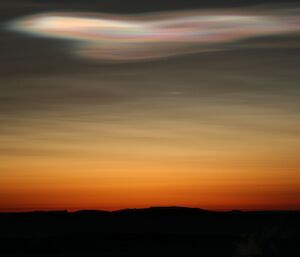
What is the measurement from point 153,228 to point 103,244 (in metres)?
34.6

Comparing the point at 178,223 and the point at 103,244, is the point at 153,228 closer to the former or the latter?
the point at 178,223

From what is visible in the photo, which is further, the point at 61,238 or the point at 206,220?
the point at 206,220

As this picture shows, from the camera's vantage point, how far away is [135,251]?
63781 millimetres

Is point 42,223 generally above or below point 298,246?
above

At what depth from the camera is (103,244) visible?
72.3 meters

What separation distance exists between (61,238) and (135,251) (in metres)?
17.0

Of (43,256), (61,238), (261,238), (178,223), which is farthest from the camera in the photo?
(178,223)

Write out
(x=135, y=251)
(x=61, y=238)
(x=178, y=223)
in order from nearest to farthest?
(x=135, y=251) → (x=61, y=238) → (x=178, y=223)

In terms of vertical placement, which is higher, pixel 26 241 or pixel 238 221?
pixel 238 221

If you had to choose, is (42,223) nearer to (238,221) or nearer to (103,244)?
(238,221)

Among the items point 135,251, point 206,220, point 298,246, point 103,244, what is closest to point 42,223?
point 206,220

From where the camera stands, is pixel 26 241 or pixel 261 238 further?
pixel 26 241

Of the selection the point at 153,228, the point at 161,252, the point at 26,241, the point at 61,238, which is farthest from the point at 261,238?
the point at 153,228

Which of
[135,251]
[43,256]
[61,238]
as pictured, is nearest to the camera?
[43,256]
